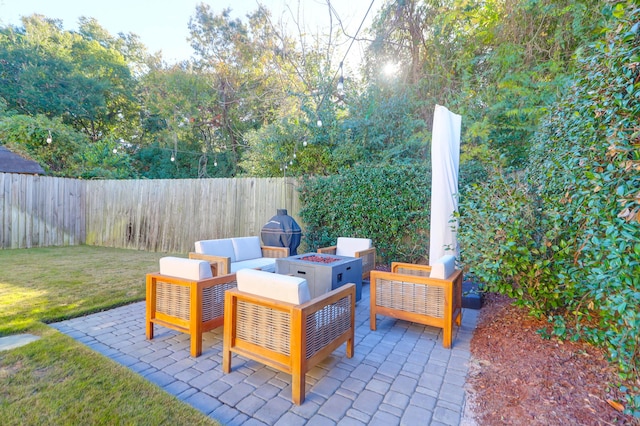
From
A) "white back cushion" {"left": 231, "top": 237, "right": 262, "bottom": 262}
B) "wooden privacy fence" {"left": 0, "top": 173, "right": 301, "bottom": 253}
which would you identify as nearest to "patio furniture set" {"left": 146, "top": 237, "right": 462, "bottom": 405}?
"white back cushion" {"left": 231, "top": 237, "right": 262, "bottom": 262}

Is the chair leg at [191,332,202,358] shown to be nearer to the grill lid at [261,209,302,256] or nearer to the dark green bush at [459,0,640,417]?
the dark green bush at [459,0,640,417]

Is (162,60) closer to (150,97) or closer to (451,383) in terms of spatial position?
(150,97)

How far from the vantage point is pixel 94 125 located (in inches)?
618

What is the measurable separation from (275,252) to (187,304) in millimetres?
2444

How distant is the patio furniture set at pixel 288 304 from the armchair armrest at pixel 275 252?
3.00 feet

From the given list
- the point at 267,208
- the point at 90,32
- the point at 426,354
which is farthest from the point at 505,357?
the point at 90,32

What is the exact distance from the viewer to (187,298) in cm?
273

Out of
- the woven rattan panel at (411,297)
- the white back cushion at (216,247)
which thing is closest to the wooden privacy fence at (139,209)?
the white back cushion at (216,247)

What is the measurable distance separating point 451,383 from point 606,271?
50.7 inches

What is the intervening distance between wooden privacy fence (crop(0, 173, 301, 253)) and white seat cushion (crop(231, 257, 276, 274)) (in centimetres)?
249

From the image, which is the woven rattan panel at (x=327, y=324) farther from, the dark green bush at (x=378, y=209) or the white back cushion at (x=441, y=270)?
the dark green bush at (x=378, y=209)

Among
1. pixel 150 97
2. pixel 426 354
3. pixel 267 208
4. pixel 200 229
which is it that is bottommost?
pixel 426 354

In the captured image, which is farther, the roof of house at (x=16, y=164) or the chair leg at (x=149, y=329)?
the roof of house at (x=16, y=164)

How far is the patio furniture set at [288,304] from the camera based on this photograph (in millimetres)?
A: 2156
